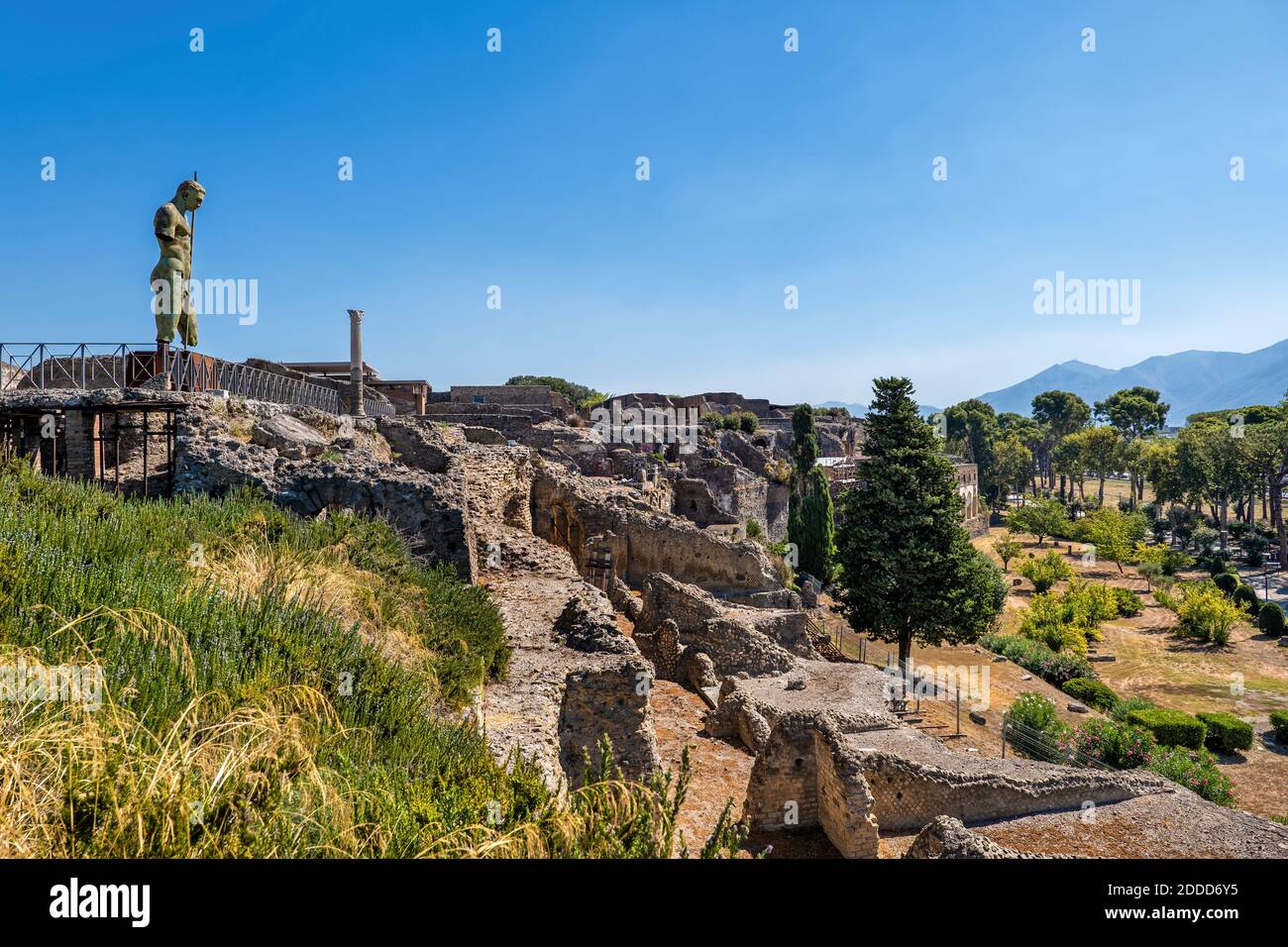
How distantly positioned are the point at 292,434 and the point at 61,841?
13.6m

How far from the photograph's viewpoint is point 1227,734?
20.2m

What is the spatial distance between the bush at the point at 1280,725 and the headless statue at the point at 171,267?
31.3 metres

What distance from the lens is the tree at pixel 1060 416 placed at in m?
93.6

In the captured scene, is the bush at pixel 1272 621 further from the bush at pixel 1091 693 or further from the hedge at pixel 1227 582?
the bush at pixel 1091 693

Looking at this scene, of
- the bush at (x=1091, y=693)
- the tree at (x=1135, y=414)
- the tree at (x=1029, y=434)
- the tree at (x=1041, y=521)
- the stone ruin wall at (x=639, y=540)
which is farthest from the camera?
the tree at (x=1029, y=434)

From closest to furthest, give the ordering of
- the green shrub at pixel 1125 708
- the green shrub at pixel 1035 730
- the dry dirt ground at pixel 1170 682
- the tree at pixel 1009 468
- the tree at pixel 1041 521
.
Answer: the green shrub at pixel 1035 730 → the dry dirt ground at pixel 1170 682 → the green shrub at pixel 1125 708 → the tree at pixel 1041 521 → the tree at pixel 1009 468

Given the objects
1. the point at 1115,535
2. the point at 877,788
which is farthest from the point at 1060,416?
the point at 877,788

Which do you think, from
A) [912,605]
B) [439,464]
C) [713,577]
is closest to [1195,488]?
[912,605]

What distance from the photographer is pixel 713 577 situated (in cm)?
2347

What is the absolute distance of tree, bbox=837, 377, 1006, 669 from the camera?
73.9 feet

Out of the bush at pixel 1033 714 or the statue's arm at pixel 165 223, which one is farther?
the bush at pixel 1033 714

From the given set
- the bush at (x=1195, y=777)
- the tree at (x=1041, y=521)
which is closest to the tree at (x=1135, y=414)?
the tree at (x=1041, y=521)

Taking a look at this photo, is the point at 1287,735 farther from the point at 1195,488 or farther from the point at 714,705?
the point at 1195,488

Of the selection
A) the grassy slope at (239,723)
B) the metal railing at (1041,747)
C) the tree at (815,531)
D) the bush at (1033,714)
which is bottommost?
the metal railing at (1041,747)
